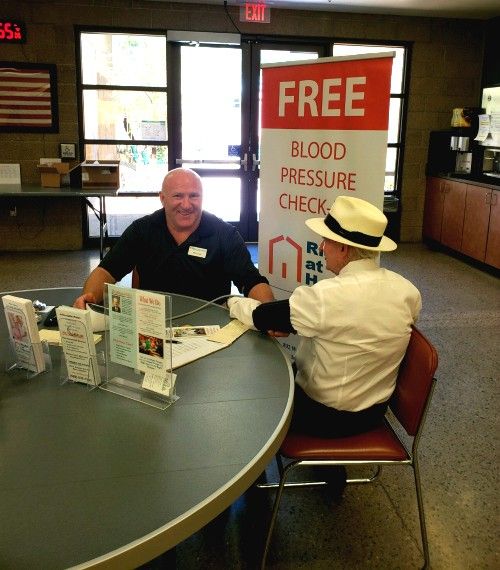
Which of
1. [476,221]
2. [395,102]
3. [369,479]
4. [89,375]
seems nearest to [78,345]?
[89,375]

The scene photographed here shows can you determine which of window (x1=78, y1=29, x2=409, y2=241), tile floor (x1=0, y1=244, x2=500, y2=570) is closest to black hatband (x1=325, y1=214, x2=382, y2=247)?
tile floor (x1=0, y1=244, x2=500, y2=570)

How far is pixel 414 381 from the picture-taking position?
67.9 inches

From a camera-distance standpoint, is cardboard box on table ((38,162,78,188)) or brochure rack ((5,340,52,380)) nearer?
brochure rack ((5,340,52,380))

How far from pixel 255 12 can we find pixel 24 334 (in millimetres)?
5281

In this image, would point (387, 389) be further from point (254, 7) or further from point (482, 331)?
point (254, 7)

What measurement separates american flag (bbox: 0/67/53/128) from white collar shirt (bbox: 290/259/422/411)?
5.17 metres

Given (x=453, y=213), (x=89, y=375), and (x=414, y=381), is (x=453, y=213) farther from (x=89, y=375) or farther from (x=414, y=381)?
(x=89, y=375)

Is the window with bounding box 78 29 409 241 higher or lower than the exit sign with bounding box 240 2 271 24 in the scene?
lower

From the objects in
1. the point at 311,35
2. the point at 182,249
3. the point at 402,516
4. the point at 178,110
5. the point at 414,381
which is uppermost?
the point at 311,35

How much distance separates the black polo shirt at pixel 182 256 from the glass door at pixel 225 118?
4.03 m

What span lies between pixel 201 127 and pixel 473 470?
5034 mm

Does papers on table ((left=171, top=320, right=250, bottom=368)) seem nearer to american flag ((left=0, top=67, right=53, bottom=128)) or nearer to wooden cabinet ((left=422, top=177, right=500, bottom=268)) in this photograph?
wooden cabinet ((left=422, top=177, right=500, bottom=268))

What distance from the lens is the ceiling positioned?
573 centimetres

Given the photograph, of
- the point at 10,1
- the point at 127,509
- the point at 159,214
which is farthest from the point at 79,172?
the point at 127,509
